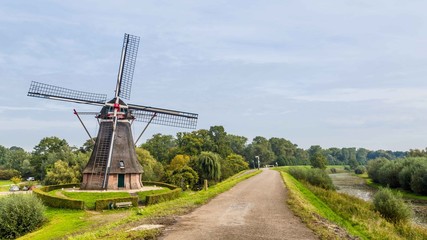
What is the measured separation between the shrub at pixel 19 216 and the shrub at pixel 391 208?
26.0 meters

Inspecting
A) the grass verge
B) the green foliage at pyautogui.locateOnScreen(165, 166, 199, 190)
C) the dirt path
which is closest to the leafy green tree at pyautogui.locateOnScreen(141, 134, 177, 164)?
the green foliage at pyautogui.locateOnScreen(165, 166, 199, 190)

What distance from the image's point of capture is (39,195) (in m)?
29.4

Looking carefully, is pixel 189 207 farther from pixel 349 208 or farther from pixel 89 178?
pixel 89 178

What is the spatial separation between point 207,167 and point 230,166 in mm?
18235

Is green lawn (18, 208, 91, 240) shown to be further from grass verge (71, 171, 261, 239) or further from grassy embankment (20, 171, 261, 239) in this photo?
grass verge (71, 171, 261, 239)

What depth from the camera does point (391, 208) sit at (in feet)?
76.1

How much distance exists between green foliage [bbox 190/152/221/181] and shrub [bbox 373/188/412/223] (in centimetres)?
3292

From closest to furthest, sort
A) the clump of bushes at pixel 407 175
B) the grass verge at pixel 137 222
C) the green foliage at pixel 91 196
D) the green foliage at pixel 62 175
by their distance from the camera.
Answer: the grass verge at pixel 137 222
the green foliage at pixel 91 196
the clump of bushes at pixel 407 175
the green foliage at pixel 62 175

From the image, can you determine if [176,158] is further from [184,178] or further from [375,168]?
[375,168]

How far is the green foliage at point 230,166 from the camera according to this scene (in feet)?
206

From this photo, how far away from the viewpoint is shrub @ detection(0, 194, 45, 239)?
68.8ft

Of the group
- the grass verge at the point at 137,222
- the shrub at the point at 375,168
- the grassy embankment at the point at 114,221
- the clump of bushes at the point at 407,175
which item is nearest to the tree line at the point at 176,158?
the shrub at the point at 375,168

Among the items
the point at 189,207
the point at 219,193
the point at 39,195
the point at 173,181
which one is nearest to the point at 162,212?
the point at 189,207

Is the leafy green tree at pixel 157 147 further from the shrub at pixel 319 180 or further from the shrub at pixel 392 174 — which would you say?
the shrub at pixel 392 174
